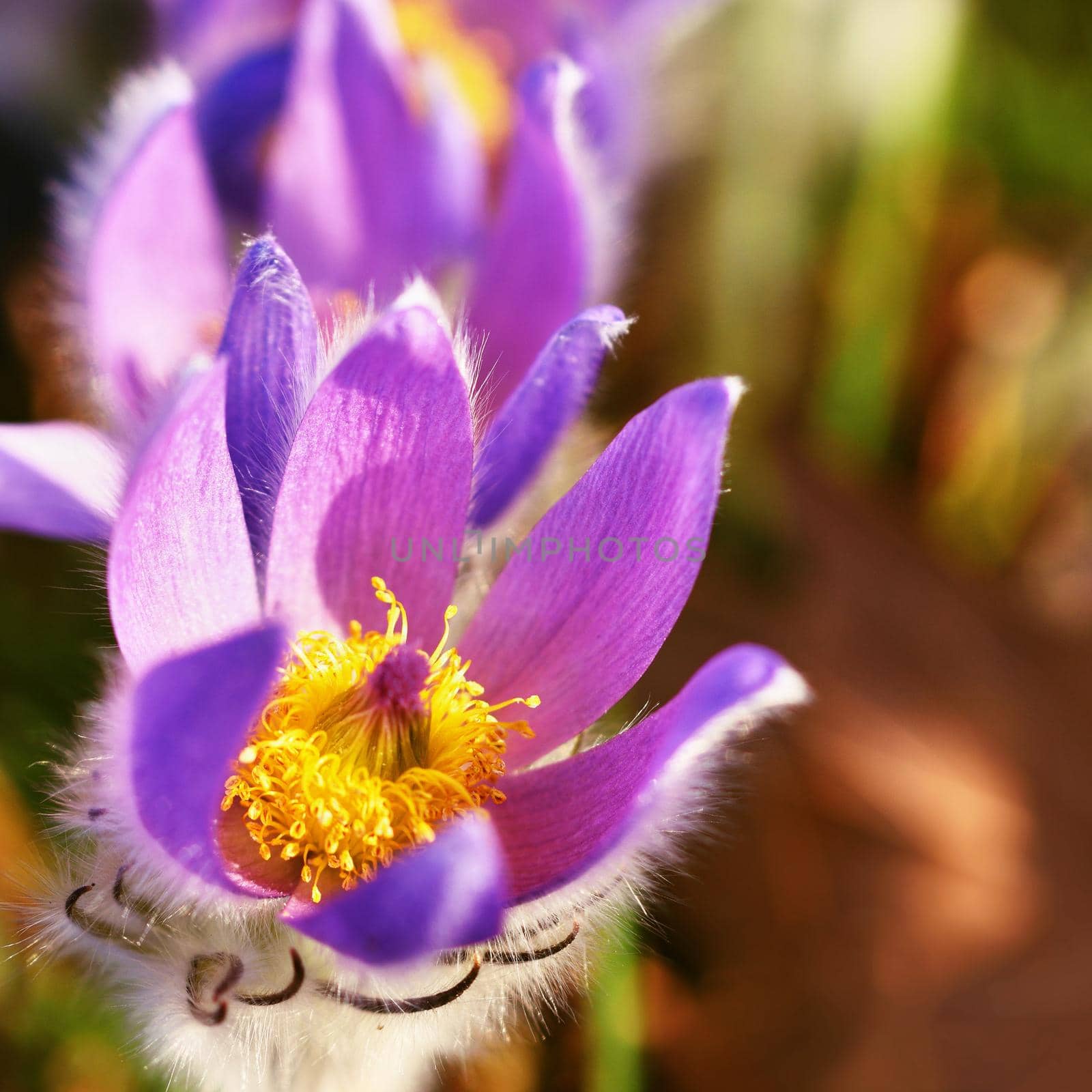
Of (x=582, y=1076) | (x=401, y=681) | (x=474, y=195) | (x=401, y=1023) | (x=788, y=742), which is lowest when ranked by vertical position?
(x=582, y=1076)

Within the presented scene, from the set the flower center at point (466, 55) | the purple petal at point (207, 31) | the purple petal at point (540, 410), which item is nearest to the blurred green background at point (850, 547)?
the flower center at point (466, 55)

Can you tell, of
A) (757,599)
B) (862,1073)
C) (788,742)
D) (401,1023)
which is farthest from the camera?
(757,599)

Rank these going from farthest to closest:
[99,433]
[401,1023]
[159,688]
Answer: [99,433], [401,1023], [159,688]

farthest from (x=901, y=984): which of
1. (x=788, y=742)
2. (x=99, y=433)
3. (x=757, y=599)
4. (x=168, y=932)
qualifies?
(x=99, y=433)

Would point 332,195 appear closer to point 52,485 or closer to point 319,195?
point 319,195

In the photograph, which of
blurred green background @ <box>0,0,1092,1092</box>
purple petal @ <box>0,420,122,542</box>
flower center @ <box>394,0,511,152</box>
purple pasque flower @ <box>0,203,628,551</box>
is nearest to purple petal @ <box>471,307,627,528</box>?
purple pasque flower @ <box>0,203,628,551</box>

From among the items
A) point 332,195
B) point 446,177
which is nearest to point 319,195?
point 332,195

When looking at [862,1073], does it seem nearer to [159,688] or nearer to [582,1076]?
[582,1076]
